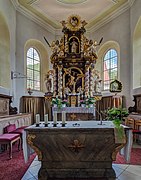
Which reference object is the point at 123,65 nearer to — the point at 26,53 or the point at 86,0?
the point at 86,0

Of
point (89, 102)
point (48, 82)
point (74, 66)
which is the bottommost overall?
point (89, 102)

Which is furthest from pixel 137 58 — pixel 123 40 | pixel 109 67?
pixel 109 67

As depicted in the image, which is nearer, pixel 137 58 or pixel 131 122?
pixel 131 122

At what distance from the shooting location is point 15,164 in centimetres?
407

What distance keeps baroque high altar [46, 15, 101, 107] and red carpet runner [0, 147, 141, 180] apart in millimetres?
4145

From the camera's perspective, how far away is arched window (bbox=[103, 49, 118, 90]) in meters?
9.82

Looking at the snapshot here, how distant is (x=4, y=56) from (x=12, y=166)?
5.18 m

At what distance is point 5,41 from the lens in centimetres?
798

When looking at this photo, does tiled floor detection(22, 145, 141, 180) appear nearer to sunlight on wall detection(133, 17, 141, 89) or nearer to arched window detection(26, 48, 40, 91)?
sunlight on wall detection(133, 17, 141, 89)

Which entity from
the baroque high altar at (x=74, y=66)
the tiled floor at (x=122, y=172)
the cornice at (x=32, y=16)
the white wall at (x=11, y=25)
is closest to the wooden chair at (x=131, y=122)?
the baroque high altar at (x=74, y=66)

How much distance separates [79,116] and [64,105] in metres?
0.78

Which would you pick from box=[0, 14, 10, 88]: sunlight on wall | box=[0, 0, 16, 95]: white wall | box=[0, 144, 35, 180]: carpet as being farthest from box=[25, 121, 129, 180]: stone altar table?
box=[0, 14, 10, 88]: sunlight on wall

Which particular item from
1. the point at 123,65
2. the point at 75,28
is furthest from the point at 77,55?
the point at 123,65

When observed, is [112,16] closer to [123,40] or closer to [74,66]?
[123,40]
